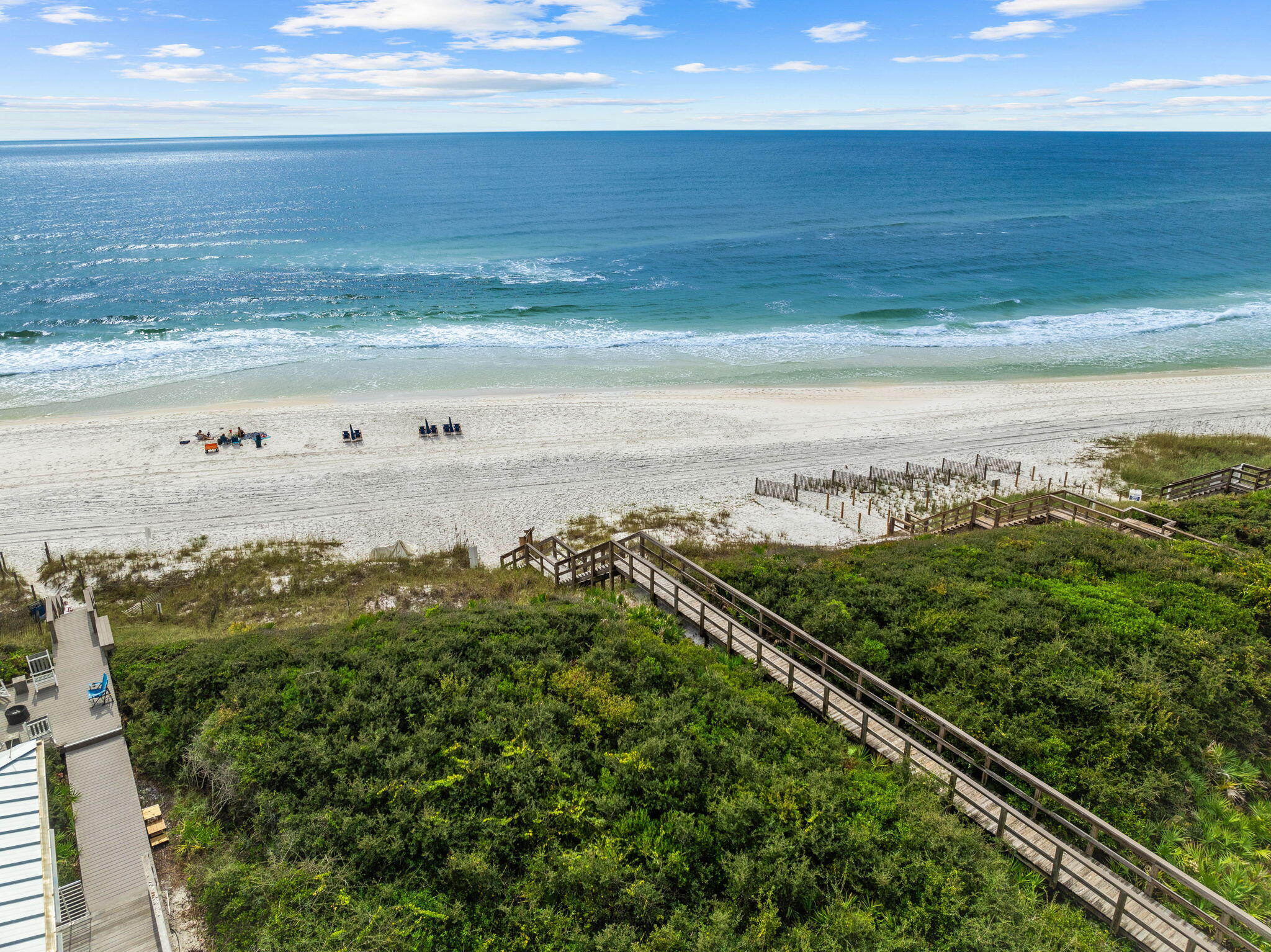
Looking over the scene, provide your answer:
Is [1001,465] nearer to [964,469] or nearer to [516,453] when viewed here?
[964,469]

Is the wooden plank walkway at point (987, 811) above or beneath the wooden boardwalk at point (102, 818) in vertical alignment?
above

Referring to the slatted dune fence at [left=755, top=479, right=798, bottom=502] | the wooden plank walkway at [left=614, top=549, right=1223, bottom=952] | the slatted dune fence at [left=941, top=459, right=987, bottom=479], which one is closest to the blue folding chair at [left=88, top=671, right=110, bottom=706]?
the wooden plank walkway at [left=614, top=549, right=1223, bottom=952]

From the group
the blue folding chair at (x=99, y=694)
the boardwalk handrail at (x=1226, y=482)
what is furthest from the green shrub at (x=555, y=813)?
the boardwalk handrail at (x=1226, y=482)

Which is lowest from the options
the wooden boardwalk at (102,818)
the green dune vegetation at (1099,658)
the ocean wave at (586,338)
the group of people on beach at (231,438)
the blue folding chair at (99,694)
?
the wooden boardwalk at (102,818)

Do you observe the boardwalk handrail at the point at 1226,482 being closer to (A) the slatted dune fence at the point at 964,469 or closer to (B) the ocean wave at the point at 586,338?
(A) the slatted dune fence at the point at 964,469

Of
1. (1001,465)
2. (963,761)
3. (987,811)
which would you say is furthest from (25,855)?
(1001,465)

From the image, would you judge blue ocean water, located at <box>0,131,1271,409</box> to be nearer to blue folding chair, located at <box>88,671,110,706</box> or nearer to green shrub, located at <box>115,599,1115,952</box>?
blue folding chair, located at <box>88,671,110,706</box>

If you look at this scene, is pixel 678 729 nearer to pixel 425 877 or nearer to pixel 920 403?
pixel 425 877

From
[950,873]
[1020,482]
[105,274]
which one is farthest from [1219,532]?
[105,274]
